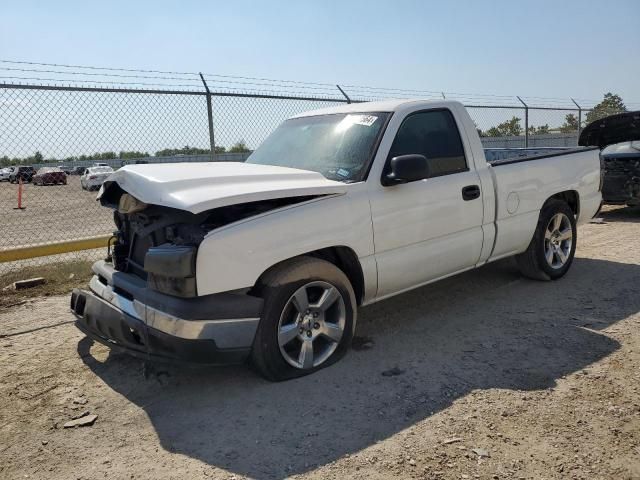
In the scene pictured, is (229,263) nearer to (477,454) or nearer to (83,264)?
(477,454)

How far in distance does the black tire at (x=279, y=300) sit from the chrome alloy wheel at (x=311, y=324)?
0.03 metres

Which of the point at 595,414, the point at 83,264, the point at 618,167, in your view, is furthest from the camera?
the point at 618,167

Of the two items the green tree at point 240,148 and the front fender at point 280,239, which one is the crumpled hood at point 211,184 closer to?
the front fender at point 280,239

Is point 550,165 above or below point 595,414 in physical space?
above

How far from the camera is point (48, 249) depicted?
5.78m

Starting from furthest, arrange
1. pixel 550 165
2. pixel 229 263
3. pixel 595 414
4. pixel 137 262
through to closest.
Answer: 1. pixel 550 165
2. pixel 137 262
3. pixel 229 263
4. pixel 595 414

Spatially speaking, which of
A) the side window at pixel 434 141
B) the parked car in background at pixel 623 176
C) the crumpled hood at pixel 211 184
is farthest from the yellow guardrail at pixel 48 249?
the parked car in background at pixel 623 176

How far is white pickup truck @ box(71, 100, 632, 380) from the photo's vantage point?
10.8ft

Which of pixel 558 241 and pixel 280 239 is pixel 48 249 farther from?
pixel 558 241

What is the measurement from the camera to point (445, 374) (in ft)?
12.0

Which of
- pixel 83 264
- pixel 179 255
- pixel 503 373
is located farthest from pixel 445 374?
pixel 83 264

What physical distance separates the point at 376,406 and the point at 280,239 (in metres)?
1.18

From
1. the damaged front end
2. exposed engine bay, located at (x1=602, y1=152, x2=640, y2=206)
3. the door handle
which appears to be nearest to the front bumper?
the damaged front end

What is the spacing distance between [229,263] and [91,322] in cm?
127
